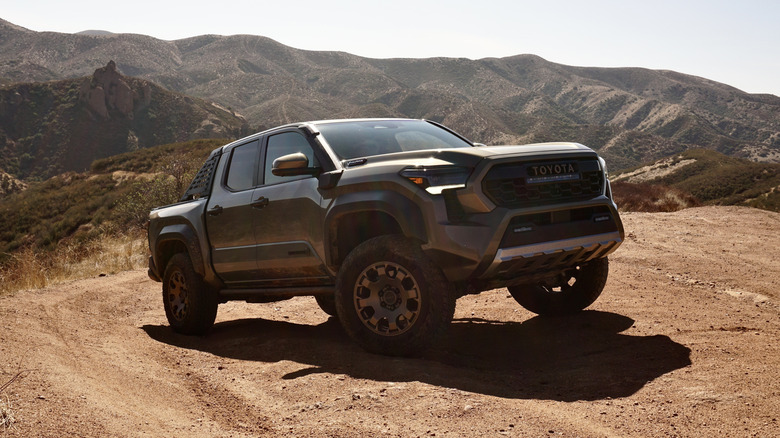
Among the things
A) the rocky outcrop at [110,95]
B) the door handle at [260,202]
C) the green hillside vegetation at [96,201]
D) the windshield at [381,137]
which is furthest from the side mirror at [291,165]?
the rocky outcrop at [110,95]

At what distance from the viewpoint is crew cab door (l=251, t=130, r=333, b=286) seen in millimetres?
5398

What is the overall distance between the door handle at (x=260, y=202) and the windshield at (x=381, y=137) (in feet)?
2.61

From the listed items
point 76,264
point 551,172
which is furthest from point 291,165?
point 76,264

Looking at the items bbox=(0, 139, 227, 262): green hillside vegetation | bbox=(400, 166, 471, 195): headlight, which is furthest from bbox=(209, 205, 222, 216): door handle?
bbox=(0, 139, 227, 262): green hillside vegetation

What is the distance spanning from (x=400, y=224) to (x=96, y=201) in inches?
1787

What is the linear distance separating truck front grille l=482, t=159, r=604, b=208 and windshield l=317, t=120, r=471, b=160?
1295 millimetres

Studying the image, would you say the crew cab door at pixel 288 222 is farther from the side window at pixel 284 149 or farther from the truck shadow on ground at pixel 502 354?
the truck shadow on ground at pixel 502 354

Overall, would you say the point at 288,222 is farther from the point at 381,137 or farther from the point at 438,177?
the point at 438,177

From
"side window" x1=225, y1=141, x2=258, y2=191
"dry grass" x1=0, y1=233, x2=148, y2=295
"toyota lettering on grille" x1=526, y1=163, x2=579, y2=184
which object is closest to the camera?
"toyota lettering on grille" x1=526, y1=163, x2=579, y2=184

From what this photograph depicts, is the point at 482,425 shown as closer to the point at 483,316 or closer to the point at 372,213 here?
the point at 372,213

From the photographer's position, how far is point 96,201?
45156 millimetres

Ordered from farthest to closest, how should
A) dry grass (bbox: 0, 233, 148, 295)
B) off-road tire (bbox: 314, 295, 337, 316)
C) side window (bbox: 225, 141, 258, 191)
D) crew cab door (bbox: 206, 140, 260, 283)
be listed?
1. dry grass (bbox: 0, 233, 148, 295)
2. off-road tire (bbox: 314, 295, 337, 316)
3. side window (bbox: 225, 141, 258, 191)
4. crew cab door (bbox: 206, 140, 260, 283)

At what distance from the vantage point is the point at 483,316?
7215mm

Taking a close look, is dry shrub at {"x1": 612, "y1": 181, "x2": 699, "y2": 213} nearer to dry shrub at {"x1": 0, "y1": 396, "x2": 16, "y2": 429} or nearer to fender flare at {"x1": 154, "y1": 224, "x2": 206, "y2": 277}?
fender flare at {"x1": 154, "y1": 224, "x2": 206, "y2": 277}
